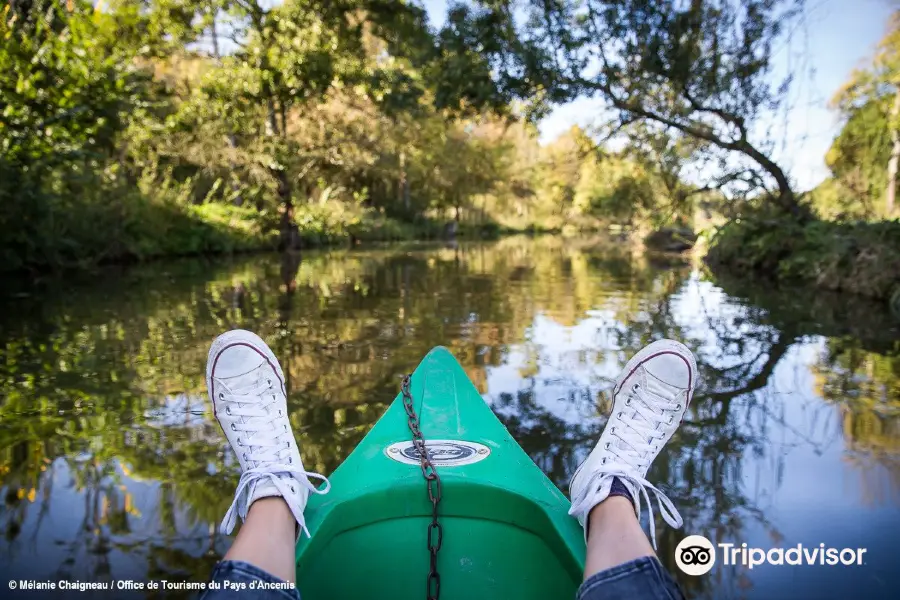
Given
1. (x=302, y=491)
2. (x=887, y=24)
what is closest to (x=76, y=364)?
(x=302, y=491)

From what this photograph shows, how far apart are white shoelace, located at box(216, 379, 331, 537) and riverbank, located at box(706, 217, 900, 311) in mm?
6825

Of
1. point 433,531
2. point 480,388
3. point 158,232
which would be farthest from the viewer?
point 158,232

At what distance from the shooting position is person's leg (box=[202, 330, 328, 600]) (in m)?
1.07

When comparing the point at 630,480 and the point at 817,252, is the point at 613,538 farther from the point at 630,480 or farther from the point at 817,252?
the point at 817,252

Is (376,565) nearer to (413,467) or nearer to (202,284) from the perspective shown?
(413,467)

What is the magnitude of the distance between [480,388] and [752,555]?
5.84ft

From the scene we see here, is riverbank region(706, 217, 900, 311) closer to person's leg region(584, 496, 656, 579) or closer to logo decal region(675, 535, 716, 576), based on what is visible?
logo decal region(675, 535, 716, 576)

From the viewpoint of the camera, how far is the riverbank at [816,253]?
22.4ft

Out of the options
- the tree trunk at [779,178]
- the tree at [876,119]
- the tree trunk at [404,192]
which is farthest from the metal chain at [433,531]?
the tree trunk at [404,192]

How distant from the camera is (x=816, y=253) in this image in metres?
8.98

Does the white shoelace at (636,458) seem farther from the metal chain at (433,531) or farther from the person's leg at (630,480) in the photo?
the metal chain at (433,531)

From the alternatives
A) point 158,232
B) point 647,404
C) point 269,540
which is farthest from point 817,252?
point 158,232

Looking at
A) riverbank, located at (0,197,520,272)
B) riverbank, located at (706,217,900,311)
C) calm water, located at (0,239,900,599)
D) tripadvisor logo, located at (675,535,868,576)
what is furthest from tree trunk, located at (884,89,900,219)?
riverbank, located at (0,197,520,272)

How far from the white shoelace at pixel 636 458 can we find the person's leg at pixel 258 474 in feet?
1.91
